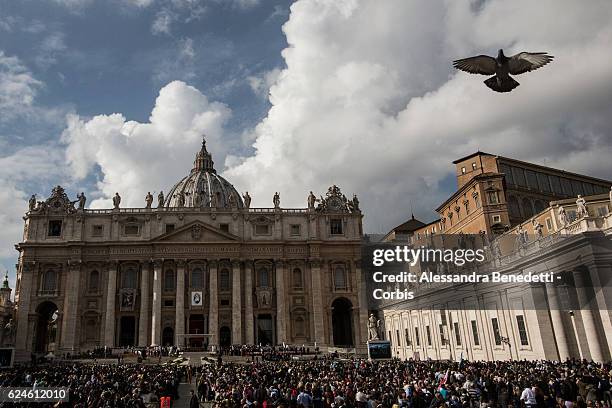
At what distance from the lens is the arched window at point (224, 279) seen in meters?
65.9

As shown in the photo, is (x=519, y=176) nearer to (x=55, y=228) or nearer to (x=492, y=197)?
(x=492, y=197)

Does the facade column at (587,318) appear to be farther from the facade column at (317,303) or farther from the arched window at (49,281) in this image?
the arched window at (49,281)

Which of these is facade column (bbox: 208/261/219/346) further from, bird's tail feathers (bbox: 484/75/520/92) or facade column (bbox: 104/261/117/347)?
bird's tail feathers (bbox: 484/75/520/92)

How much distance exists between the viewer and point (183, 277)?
64375 millimetres

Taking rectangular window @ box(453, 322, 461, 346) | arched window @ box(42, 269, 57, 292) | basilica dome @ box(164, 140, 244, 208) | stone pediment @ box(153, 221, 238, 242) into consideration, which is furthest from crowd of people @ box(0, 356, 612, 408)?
basilica dome @ box(164, 140, 244, 208)

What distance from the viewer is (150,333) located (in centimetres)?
6216

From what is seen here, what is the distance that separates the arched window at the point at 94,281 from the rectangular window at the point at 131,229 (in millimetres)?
6201

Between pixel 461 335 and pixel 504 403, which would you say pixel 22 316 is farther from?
pixel 504 403

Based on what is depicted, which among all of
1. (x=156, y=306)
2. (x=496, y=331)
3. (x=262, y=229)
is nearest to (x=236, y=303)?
(x=156, y=306)

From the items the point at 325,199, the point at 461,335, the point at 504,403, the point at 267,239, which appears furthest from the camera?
the point at 325,199

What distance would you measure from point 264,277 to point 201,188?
35.2m

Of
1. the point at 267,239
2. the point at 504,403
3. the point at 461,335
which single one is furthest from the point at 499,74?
the point at 267,239

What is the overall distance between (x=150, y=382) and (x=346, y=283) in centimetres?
4648

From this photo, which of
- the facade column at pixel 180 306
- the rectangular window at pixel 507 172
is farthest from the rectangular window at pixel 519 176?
the facade column at pixel 180 306
